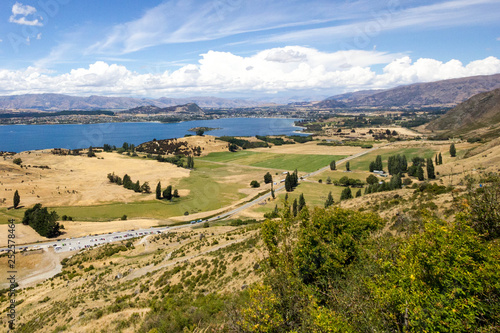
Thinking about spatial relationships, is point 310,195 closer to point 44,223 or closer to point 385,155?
point 44,223

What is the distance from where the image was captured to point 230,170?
146m

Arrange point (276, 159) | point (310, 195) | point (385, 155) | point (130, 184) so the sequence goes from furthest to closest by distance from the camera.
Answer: point (276, 159) < point (385, 155) < point (130, 184) < point (310, 195)

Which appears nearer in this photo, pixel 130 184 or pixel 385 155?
pixel 130 184

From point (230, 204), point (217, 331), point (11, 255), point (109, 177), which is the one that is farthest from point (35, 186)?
point (217, 331)

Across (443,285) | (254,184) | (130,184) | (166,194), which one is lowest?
(254,184)

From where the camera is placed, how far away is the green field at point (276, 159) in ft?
484

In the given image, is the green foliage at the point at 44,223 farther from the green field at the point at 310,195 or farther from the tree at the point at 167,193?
the green field at the point at 310,195

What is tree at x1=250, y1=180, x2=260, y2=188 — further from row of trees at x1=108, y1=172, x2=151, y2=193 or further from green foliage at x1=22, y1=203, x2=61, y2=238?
green foliage at x1=22, y1=203, x2=61, y2=238

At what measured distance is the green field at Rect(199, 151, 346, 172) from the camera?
147400mm

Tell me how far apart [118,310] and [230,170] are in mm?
121553

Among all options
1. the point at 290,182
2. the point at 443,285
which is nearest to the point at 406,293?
the point at 443,285

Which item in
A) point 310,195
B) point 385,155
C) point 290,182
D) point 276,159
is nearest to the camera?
point 310,195

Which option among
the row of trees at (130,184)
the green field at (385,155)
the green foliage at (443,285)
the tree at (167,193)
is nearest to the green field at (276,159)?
the green field at (385,155)

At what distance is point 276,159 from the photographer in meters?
169
